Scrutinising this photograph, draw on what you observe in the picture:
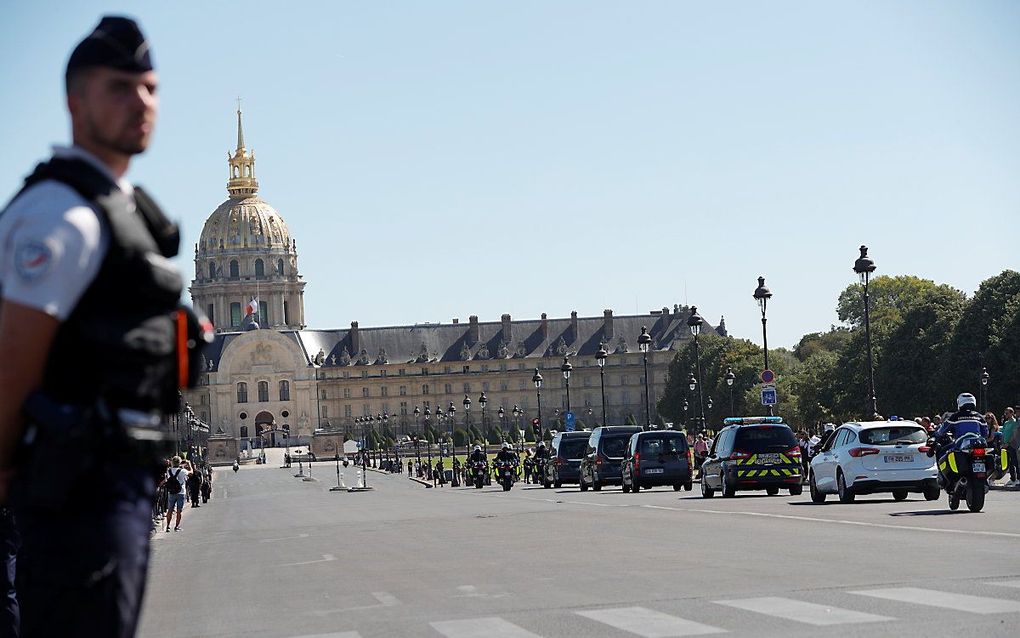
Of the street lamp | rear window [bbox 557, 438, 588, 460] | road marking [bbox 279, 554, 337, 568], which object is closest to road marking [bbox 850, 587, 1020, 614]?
road marking [bbox 279, 554, 337, 568]

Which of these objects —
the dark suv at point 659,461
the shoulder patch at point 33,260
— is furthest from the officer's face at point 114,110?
the dark suv at point 659,461

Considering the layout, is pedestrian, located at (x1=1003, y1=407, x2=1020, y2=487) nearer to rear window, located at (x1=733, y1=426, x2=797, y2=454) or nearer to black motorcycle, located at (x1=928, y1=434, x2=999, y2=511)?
rear window, located at (x1=733, y1=426, x2=797, y2=454)

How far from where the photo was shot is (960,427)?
24062mm

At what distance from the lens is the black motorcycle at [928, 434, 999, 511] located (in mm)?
23422

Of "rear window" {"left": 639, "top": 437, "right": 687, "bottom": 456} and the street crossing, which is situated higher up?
"rear window" {"left": 639, "top": 437, "right": 687, "bottom": 456}

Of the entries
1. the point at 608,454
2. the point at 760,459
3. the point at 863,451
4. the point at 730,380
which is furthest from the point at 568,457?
the point at 863,451

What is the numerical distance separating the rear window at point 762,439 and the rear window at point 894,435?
23.6 ft

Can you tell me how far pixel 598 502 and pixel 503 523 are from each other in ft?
29.3

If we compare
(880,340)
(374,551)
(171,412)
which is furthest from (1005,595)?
(880,340)

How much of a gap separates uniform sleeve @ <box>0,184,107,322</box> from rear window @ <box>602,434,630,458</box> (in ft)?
145

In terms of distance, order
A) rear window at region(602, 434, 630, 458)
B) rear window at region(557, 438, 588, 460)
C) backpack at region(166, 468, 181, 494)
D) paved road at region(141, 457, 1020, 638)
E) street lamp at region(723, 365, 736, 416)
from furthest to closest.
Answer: street lamp at region(723, 365, 736, 416) → rear window at region(557, 438, 588, 460) → rear window at region(602, 434, 630, 458) → backpack at region(166, 468, 181, 494) → paved road at region(141, 457, 1020, 638)

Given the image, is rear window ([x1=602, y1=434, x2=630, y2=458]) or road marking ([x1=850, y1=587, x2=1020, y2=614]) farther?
rear window ([x1=602, y1=434, x2=630, y2=458])

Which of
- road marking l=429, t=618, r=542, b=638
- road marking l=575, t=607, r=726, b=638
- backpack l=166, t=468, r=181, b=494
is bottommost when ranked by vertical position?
road marking l=429, t=618, r=542, b=638

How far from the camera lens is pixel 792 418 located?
13912 centimetres
